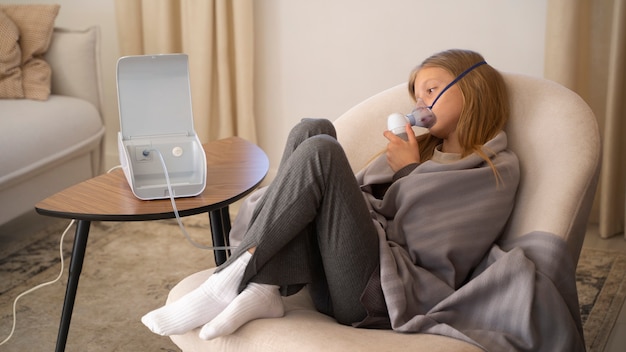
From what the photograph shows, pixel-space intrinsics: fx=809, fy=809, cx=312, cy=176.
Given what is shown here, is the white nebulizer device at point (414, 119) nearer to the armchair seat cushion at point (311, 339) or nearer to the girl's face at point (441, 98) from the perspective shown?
the girl's face at point (441, 98)

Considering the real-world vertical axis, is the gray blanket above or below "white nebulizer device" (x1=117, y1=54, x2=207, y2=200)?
below

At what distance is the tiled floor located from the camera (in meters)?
2.10

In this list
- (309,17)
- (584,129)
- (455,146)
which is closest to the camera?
(584,129)

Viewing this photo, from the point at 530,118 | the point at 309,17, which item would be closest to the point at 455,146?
the point at 530,118

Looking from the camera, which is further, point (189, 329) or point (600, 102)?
point (600, 102)

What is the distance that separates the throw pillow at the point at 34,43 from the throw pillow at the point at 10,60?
29mm

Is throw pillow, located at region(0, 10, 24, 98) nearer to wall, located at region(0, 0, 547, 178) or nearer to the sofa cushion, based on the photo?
the sofa cushion

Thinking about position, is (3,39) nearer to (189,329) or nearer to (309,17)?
(309,17)

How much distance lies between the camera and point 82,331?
222cm

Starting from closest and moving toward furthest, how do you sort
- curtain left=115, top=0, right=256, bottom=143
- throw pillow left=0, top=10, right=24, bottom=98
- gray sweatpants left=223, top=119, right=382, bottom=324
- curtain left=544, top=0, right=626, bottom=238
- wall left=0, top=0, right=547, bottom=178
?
gray sweatpants left=223, top=119, right=382, bottom=324, curtain left=544, top=0, right=626, bottom=238, wall left=0, top=0, right=547, bottom=178, throw pillow left=0, top=10, right=24, bottom=98, curtain left=115, top=0, right=256, bottom=143

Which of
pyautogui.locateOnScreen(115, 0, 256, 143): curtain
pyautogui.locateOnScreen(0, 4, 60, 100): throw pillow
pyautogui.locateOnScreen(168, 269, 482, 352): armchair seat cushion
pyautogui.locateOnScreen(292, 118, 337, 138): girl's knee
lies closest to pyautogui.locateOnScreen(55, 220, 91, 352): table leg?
pyautogui.locateOnScreen(168, 269, 482, 352): armchair seat cushion

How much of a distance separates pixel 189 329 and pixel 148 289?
3.11ft

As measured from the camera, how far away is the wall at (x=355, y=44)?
2797 millimetres

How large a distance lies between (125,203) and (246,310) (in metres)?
0.47
